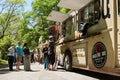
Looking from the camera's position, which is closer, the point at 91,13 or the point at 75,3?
the point at 91,13

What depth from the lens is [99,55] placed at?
1253 cm

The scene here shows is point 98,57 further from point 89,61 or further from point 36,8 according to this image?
point 36,8

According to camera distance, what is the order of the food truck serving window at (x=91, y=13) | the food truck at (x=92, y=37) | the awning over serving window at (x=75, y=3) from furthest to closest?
the awning over serving window at (x=75, y=3)
the food truck serving window at (x=91, y=13)
the food truck at (x=92, y=37)

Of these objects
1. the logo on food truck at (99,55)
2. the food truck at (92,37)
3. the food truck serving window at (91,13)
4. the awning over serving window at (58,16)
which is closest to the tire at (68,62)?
the food truck at (92,37)

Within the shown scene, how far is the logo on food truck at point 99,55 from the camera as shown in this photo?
1219 centimetres

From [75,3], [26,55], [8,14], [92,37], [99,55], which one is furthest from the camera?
[8,14]

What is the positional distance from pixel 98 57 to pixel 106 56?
757 millimetres

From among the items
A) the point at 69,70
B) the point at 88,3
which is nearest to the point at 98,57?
the point at 88,3

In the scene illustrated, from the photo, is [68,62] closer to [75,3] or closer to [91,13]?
[75,3]

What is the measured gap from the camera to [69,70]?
17.5 m

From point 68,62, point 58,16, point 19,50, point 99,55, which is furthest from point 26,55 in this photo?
point 99,55

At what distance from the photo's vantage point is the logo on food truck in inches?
480

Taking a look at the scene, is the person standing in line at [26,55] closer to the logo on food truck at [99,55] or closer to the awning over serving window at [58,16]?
the awning over serving window at [58,16]

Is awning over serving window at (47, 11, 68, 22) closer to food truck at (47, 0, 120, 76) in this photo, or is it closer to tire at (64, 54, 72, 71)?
food truck at (47, 0, 120, 76)
